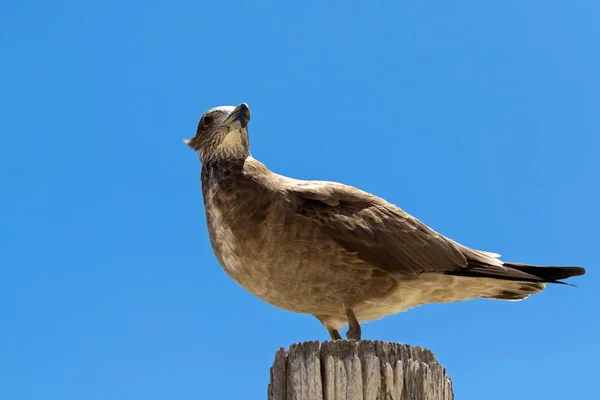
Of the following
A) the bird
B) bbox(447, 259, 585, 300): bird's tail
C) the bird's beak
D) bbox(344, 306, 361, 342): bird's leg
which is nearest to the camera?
bbox(344, 306, 361, 342): bird's leg

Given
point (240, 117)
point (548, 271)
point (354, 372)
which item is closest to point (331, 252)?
point (240, 117)

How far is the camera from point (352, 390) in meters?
4.30

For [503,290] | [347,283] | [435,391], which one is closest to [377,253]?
[347,283]

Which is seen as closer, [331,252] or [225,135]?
[331,252]

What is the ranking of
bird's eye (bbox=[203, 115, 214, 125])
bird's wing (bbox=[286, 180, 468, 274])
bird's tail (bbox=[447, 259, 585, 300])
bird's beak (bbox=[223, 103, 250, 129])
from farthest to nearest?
bird's eye (bbox=[203, 115, 214, 125]) → bird's beak (bbox=[223, 103, 250, 129]) → bird's tail (bbox=[447, 259, 585, 300]) → bird's wing (bbox=[286, 180, 468, 274])

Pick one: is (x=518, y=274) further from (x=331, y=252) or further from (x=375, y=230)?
(x=331, y=252)

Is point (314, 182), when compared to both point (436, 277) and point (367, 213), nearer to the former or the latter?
point (367, 213)

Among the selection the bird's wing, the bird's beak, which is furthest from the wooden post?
the bird's beak

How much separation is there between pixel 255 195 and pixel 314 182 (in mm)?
621

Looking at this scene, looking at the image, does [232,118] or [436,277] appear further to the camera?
[232,118]

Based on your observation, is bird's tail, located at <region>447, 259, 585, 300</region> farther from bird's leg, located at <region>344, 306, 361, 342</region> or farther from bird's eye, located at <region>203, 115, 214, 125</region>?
bird's eye, located at <region>203, 115, 214, 125</region>

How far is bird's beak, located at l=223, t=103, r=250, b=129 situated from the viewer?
7.46m

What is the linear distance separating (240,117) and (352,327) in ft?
7.48

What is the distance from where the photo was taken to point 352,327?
6539 mm
